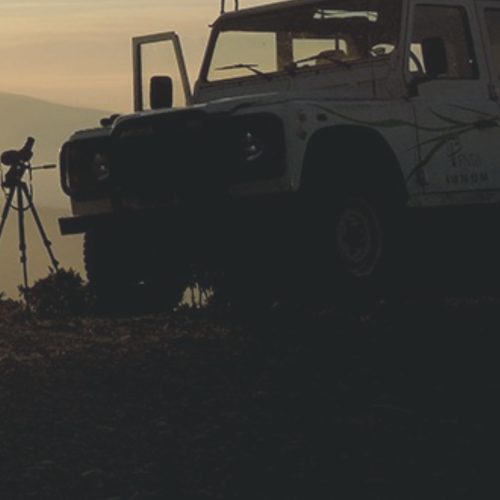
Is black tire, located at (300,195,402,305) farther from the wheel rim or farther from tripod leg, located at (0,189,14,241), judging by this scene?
tripod leg, located at (0,189,14,241)

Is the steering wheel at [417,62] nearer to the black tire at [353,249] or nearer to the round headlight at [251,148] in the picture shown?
the black tire at [353,249]

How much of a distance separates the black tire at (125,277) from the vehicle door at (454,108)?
1.93m

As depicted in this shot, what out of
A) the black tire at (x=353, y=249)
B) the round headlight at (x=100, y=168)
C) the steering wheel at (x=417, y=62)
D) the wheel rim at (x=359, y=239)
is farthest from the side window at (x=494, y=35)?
the round headlight at (x=100, y=168)

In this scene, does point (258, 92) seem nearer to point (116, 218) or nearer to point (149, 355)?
point (116, 218)

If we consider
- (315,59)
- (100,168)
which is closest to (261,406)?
(100,168)

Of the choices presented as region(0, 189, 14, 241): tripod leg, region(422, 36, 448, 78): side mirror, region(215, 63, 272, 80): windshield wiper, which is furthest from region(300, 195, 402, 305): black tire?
region(0, 189, 14, 241): tripod leg

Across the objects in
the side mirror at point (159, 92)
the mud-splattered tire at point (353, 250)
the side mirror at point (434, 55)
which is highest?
the side mirror at point (159, 92)

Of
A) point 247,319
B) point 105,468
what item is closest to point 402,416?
point 105,468

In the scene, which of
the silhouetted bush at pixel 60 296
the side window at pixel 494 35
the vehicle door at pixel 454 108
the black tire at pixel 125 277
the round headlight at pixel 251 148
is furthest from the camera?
the silhouetted bush at pixel 60 296

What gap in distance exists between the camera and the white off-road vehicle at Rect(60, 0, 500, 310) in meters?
12.1

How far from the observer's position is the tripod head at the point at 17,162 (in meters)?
15.2

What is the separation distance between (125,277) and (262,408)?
521cm

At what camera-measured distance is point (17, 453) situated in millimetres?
7727

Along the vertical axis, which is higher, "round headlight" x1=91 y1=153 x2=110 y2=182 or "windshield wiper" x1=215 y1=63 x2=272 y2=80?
"windshield wiper" x1=215 y1=63 x2=272 y2=80
